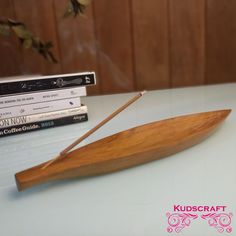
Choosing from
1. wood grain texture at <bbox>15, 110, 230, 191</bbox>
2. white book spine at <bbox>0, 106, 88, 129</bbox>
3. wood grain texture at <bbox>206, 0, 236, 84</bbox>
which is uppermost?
wood grain texture at <bbox>206, 0, 236, 84</bbox>

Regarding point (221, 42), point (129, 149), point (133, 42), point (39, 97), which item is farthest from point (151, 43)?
point (129, 149)

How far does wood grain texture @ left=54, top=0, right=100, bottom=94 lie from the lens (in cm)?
101

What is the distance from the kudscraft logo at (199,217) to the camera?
301mm

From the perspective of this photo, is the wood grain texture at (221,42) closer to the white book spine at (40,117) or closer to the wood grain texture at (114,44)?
the wood grain texture at (114,44)

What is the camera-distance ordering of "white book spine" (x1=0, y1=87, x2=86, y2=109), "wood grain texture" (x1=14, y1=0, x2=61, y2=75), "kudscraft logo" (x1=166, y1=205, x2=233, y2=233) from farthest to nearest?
"wood grain texture" (x1=14, y1=0, x2=61, y2=75), "white book spine" (x1=0, y1=87, x2=86, y2=109), "kudscraft logo" (x1=166, y1=205, x2=233, y2=233)

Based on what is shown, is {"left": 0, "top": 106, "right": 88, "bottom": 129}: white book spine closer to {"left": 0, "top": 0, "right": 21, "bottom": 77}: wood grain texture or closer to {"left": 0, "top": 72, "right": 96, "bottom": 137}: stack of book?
{"left": 0, "top": 72, "right": 96, "bottom": 137}: stack of book

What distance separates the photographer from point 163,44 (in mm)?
1059

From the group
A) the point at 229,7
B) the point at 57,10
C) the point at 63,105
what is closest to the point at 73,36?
the point at 57,10

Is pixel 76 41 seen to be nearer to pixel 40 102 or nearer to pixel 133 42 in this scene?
pixel 133 42

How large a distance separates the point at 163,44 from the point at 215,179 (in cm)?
75

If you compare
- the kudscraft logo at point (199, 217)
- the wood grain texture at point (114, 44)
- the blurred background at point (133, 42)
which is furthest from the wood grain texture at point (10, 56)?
the kudscraft logo at point (199, 217)

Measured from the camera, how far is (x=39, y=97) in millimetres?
657

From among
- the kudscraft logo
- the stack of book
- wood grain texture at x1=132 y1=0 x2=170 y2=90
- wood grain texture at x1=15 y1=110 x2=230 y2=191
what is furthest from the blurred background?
the kudscraft logo

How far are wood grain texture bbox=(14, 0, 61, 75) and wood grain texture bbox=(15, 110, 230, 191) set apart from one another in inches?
24.1
